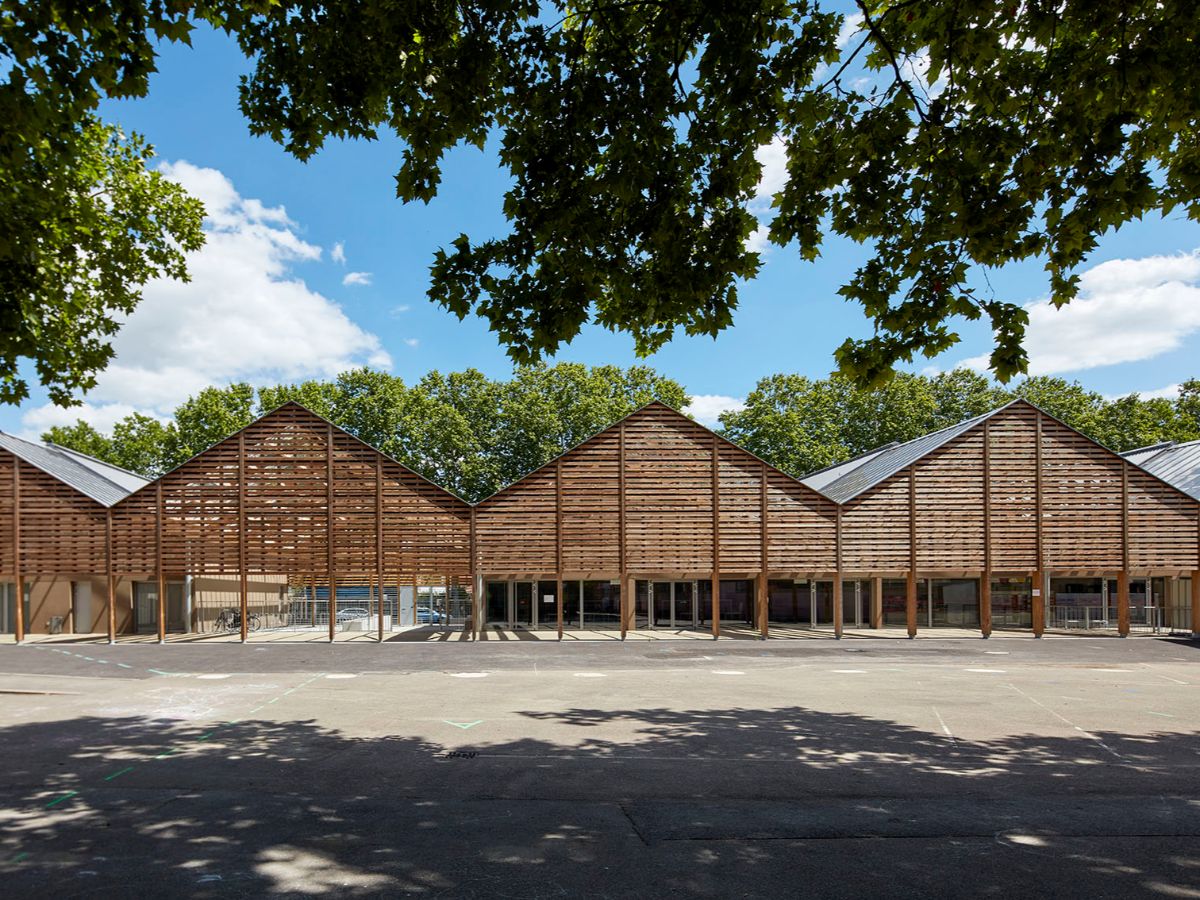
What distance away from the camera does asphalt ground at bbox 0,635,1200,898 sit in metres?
6.44

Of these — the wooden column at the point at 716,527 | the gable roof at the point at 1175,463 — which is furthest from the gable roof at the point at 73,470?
the gable roof at the point at 1175,463

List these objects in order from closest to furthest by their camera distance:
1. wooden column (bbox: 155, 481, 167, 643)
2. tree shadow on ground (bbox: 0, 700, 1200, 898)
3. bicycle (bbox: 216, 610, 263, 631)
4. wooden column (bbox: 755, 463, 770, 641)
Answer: tree shadow on ground (bbox: 0, 700, 1200, 898) → wooden column (bbox: 155, 481, 167, 643) → wooden column (bbox: 755, 463, 770, 641) → bicycle (bbox: 216, 610, 263, 631)

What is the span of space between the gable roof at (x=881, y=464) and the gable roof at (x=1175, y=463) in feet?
25.5

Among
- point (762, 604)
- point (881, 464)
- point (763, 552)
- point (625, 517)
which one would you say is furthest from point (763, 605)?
point (881, 464)

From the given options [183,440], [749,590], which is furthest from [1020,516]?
[183,440]

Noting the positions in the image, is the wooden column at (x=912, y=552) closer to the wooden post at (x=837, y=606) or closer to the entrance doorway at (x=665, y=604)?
the wooden post at (x=837, y=606)

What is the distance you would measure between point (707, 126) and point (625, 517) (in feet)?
72.3

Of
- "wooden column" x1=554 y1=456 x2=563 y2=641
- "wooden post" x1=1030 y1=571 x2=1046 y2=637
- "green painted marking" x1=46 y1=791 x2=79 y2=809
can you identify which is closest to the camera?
"green painted marking" x1=46 y1=791 x2=79 y2=809

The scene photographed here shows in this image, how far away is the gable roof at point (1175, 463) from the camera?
114ft

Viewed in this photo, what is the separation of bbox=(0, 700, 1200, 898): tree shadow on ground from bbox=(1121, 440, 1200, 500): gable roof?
1104 inches

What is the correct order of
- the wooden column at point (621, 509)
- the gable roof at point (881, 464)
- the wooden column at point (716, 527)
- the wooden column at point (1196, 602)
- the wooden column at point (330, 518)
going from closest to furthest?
the wooden column at point (330, 518) < the wooden column at point (621, 509) < the wooden column at point (716, 527) < the gable roof at point (881, 464) < the wooden column at point (1196, 602)

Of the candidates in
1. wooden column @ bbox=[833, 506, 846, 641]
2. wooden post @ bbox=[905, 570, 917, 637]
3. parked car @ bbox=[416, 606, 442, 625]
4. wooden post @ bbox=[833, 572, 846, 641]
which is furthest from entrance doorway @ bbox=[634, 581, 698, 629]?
parked car @ bbox=[416, 606, 442, 625]

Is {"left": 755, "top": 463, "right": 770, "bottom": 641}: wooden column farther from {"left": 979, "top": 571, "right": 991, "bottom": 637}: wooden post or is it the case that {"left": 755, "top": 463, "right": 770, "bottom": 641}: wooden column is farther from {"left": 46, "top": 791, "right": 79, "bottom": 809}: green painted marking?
{"left": 46, "top": 791, "right": 79, "bottom": 809}: green painted marking

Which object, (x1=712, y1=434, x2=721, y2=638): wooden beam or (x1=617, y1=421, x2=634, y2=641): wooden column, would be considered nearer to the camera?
(x1=617, y1=421, x2=634, y2=641): wooden column
